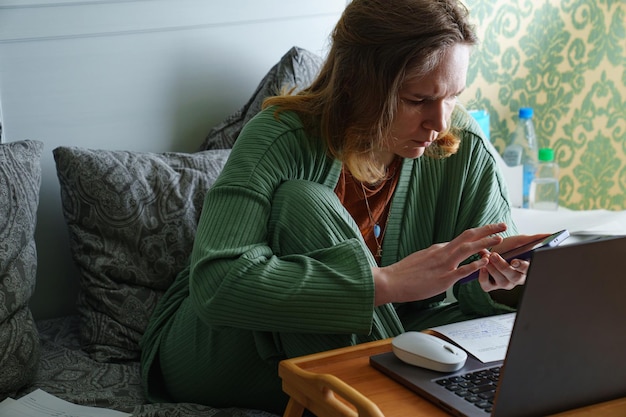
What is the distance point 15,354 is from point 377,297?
0.65 meters

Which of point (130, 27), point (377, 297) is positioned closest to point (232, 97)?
point (130, 27)

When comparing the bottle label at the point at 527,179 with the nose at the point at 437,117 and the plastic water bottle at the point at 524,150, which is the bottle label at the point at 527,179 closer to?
the plastic water bottle at the point at 524,150

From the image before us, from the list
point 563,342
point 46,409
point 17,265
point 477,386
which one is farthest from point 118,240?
point 563,342

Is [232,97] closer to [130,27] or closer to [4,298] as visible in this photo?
[130,27]

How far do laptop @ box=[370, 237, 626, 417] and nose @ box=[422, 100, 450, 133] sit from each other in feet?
1.54

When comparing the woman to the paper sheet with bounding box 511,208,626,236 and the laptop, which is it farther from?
the paper sheet with bounding box 511,208,626,236

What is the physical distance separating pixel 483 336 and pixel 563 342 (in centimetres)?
24

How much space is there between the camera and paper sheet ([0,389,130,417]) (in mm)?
1229

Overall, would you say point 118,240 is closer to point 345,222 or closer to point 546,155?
point 345,222

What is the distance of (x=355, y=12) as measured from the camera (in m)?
1.23

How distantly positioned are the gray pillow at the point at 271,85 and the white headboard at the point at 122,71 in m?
0.08

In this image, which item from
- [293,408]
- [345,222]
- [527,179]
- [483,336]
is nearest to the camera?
[293,408]

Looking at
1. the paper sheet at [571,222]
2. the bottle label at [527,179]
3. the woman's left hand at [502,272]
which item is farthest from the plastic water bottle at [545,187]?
the woman's left hand at [502,272]

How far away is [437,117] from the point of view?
3.87ft
